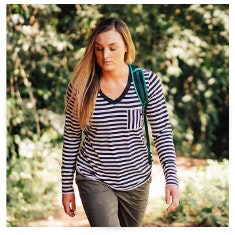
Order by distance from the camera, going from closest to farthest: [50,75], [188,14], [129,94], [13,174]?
[129,94] → [13,174] → [50,75] → [188,14]

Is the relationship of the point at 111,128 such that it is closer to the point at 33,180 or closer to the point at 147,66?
the point at 33,180

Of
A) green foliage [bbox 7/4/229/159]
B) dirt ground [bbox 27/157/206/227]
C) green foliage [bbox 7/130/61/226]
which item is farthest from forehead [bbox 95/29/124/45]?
green foliage [bbox 7/4/229/159]

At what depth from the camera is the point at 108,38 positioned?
8.30 feet

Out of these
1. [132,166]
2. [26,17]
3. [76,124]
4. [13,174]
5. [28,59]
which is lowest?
[13,174]

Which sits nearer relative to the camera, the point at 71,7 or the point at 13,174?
the point at 13,174

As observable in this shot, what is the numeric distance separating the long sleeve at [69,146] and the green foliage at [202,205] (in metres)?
2.48

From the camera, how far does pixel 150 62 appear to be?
25.7ft

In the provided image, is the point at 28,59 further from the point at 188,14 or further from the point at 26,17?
the point at 188,14

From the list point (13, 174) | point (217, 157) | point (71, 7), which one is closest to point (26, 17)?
point (71, 7)

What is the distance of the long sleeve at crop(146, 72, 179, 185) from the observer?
2602mm

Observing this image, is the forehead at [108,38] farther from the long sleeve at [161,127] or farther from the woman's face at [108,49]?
the long sleeve at [161,127]

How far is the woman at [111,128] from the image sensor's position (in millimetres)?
2525

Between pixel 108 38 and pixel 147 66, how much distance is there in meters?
5.35

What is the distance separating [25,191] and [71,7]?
2.74m
